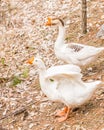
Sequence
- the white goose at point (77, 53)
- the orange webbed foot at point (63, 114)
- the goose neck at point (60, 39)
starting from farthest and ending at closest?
the goose neck at point (60, 39), the white goose at point (77, 53), the orange webbed foot at point (63, 114)

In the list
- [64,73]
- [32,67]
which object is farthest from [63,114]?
[32,67]

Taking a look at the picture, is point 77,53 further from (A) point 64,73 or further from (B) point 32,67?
(A) point 64,73

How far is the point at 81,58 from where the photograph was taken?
6.94m

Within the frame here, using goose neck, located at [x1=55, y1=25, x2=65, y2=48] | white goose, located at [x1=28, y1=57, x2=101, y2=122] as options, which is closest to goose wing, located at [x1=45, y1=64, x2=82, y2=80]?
white goose, located at [x1=28, y1=57, x2=101, y2=122]

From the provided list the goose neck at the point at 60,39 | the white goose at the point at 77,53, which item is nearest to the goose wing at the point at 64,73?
the white goose at the point at 77,53

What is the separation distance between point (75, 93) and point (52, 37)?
3745mm

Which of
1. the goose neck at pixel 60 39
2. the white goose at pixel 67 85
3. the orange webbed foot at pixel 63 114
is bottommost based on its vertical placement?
the orange webbed foot at pixel 63 114

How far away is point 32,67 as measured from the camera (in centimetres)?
816

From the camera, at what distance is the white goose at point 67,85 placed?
17.7 feet

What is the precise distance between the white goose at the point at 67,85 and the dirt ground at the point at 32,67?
12.1 inches

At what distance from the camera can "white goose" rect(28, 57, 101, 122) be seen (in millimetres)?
5398

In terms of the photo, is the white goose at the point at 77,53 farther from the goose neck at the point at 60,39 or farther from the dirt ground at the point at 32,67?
the dirt ground at the point at 32,67

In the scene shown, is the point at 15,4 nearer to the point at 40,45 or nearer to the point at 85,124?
the point at 40,45

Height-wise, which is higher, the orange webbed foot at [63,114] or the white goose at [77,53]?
the white goose at [77,53]
